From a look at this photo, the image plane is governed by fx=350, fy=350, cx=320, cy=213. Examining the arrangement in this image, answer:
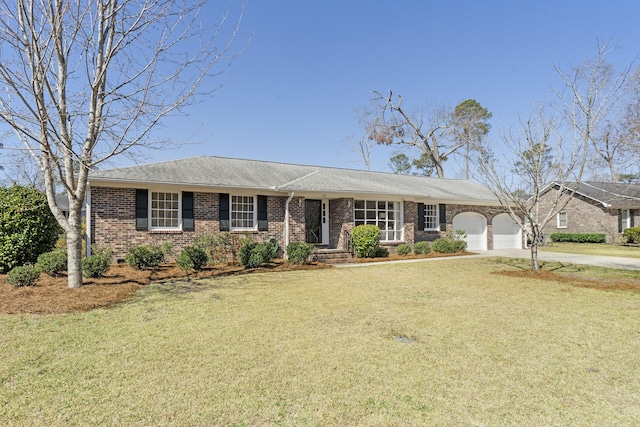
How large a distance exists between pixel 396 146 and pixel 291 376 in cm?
3349

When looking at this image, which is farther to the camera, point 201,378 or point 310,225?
point 310,225

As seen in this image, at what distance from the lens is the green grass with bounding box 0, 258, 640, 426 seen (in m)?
→ 2.97

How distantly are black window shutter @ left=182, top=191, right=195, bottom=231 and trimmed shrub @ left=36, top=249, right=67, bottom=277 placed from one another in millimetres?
4058

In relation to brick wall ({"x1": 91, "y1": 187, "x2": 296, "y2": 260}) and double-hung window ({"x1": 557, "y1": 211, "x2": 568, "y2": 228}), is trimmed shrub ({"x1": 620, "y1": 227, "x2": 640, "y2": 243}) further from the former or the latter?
brick wall ({"x1": 91, "y1": 187, "x2": 296, "y2": 260})

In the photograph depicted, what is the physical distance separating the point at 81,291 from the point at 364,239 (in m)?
9.76

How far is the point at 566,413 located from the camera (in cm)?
296

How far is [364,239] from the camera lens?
46.9 feet

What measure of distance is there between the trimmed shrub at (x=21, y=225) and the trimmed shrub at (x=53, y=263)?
3.76ft

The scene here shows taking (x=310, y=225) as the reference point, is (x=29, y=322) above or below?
below

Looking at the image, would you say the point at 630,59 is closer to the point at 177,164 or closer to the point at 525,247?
the point at 525,247

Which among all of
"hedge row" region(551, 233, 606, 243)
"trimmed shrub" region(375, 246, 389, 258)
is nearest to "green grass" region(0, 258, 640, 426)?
"trimmed shrub" region(375, 246, 389, 258)

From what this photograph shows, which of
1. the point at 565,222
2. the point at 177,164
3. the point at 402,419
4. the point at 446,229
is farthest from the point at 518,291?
the point at 565,222

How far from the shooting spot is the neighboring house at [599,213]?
Answer: 24.9m

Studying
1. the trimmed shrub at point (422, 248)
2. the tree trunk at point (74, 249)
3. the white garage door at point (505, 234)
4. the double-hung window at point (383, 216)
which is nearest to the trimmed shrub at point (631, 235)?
the white garage door at point (505, 234)
